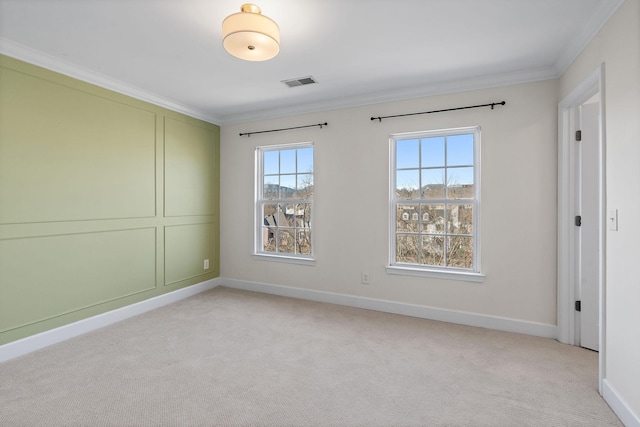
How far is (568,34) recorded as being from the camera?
251 centimetres

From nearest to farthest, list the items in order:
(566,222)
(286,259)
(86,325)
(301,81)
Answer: (566,222), (86,325), (301,81), (286,259)

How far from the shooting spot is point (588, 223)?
2832mm

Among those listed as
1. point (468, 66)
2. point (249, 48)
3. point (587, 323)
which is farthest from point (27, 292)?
point (587, 323)

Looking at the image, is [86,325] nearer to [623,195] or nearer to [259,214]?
[259,214]

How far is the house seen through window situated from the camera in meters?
3.50

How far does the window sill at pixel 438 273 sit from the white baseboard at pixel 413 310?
358 mm

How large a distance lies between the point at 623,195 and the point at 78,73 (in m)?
4.47

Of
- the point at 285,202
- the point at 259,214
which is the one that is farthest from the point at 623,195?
the point at 259,214

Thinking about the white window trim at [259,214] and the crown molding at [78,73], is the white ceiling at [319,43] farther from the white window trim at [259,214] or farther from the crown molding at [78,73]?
the white window trim at [259,214]

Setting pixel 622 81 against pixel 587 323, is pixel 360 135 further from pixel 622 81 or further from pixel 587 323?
pixel 587 323

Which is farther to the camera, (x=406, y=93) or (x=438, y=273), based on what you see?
(x=406, y=93)

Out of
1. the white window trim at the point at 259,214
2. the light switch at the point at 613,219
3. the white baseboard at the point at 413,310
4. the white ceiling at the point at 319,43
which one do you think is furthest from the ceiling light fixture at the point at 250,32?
the white baseboard at the point at 413,310

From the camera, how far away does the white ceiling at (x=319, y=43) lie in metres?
2.18

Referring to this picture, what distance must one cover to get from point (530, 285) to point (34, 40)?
193 inches
